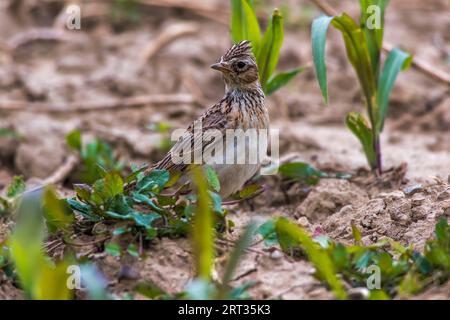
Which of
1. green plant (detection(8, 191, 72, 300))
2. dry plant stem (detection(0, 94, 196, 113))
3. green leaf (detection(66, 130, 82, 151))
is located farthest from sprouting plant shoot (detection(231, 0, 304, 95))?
green plant (detection(8, 191, 72, 300))

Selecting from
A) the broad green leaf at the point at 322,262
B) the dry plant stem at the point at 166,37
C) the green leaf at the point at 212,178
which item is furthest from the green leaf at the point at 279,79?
the dry plant stem at the point at 166,37

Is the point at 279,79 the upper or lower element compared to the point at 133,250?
upper

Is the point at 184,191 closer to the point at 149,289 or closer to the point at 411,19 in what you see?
the point at 149,289

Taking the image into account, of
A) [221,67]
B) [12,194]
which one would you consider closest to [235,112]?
[221,67]

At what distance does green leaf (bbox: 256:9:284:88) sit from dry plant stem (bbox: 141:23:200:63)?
11.5 ft

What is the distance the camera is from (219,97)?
8.93m

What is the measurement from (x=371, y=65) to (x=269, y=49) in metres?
0.75

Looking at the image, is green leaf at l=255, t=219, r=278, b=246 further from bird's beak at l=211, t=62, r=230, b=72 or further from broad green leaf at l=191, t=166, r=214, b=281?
bird's beak at l=211, t=62, r=230, b=72

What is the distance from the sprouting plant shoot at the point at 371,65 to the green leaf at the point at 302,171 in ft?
1.40

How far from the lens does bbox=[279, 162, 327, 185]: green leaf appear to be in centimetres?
579

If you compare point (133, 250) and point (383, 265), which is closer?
point (383, 265)


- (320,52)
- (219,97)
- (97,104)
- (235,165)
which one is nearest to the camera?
(235,165)

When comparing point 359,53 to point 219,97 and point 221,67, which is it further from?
point 219,97

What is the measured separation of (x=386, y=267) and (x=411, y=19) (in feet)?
23.5
